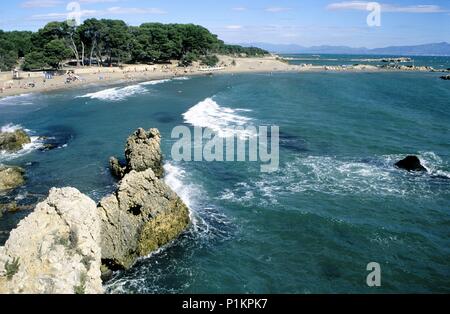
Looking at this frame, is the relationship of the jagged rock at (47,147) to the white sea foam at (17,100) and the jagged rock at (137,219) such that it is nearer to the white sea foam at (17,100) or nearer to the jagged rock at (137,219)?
the jagged rock at (137,219)

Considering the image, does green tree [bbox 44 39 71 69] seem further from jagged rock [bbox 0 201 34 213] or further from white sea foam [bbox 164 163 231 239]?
jagged rock [bbox 0 201 34 213]

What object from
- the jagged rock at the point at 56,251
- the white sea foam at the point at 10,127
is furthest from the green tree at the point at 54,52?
the jagged rock at the point at 56,251

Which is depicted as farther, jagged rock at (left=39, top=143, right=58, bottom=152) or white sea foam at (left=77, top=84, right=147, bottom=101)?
white sea foam at (left=77, top=84, right=147, bottom=101)

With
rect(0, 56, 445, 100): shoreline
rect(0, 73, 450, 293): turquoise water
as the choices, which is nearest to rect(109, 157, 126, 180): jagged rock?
rect(0, 73, 450, 293): turquoise water

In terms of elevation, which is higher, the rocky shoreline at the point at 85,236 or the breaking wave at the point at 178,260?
the rocky shoreline at the point at 85,236

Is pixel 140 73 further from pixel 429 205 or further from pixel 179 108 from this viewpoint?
pixel 429 205

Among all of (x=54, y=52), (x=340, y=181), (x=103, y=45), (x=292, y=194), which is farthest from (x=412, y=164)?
(x=103, y=45)

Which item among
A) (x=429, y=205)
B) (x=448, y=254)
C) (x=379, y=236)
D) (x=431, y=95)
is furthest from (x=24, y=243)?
(x=431, y=95)
